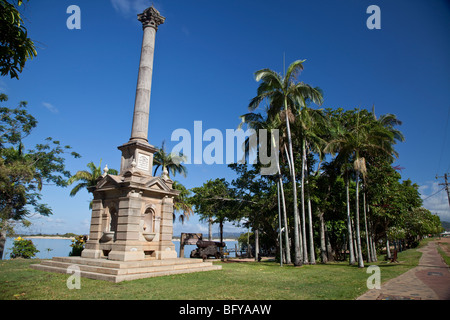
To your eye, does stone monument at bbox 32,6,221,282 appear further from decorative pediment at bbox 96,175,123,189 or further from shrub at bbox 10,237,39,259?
shrub at bbox 10,237,39,259

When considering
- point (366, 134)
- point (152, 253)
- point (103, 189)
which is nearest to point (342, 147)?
point (366, 134)

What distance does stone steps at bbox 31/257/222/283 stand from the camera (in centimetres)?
1018

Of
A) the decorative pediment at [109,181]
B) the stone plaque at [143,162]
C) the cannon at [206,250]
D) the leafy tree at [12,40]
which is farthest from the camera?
the cannon at [206,250]

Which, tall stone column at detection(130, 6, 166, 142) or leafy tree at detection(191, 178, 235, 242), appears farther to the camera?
leafy tree at detection(191, 178, 235, 242)

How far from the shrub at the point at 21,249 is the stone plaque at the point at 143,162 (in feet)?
46.9

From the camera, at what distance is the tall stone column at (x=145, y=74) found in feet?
50.8

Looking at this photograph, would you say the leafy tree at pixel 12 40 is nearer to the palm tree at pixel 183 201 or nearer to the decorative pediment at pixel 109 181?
the decorative pediment at pixel 109 181

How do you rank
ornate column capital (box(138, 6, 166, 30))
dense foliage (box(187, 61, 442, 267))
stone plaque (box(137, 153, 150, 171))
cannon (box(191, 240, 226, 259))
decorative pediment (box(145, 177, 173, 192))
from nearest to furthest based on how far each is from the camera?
decorative pediment (box(145, 177, 173, 192)), stone plaque (box(137, 153, 150, 171)), ornate column capital (box(138, 6, 166, 30)), dense foliage (box(187, 61, 442, 267)), cannon (box(191, 240, 226, 259))

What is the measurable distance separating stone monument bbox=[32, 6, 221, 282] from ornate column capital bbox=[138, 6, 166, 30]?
5.23ft

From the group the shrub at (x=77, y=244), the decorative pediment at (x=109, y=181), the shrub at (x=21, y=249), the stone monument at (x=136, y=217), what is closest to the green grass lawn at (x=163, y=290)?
the stone monument at (x=136, y=217)

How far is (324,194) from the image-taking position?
79.8 feet

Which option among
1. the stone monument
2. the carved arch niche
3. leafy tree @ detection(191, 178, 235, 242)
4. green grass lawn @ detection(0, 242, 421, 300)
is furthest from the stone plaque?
leafy tree @ detection(191, 178, 235, 242)

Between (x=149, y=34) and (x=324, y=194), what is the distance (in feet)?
60.4

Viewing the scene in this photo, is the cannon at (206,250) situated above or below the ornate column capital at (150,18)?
below
